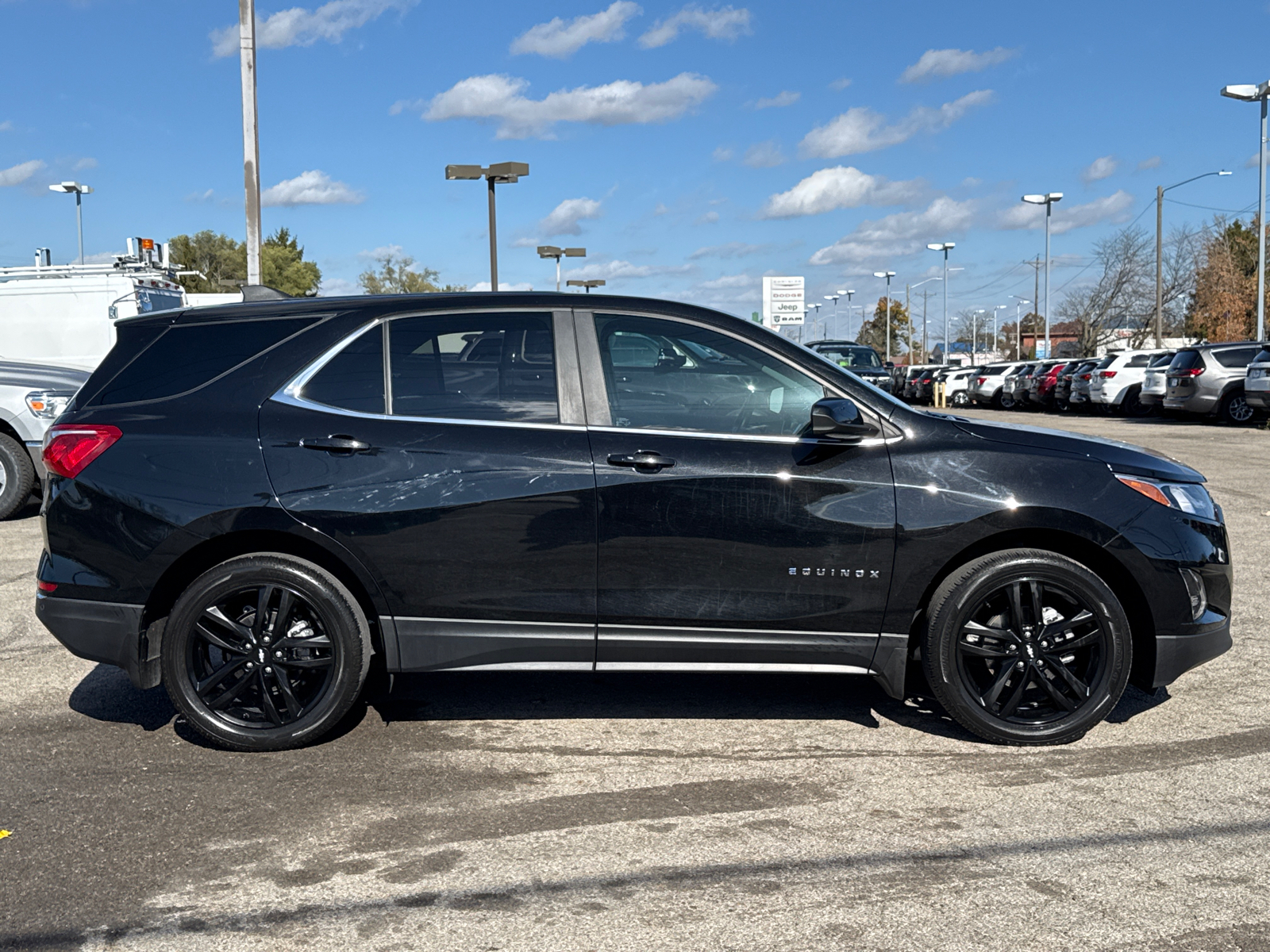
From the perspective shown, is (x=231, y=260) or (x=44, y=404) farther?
(x=231, y=260)

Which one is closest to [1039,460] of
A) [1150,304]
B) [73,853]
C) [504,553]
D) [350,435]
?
[504,553]

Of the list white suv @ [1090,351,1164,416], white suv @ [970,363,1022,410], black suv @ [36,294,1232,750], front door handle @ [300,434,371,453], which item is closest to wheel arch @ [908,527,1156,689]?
black suv @ [36,294,1232,750]

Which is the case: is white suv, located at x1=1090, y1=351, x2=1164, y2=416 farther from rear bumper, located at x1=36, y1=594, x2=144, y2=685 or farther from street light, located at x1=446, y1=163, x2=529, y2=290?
rear bumper, located at x1=36, y1=594, x2=144, y2=685

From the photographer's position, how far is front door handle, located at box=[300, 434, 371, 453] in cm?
434

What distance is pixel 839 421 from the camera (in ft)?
13.8

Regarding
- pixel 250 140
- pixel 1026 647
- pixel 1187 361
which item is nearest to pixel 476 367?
pixel 1026 647

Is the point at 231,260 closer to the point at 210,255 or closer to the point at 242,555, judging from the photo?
the point at 210,255

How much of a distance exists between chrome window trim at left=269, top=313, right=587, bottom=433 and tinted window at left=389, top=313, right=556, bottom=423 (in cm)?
2

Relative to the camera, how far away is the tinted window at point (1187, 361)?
76.7 ft

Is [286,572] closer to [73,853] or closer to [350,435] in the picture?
[350,435]

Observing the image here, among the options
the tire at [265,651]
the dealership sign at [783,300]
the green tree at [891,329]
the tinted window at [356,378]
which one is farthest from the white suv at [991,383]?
the green tree at [891,329]

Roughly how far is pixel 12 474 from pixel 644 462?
8.23 metres

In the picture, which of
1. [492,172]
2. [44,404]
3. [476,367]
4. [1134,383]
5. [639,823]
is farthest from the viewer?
[1134,383]

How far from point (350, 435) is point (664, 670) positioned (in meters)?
1.45
